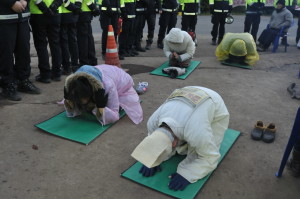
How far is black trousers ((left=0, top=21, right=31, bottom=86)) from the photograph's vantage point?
12.7 ft

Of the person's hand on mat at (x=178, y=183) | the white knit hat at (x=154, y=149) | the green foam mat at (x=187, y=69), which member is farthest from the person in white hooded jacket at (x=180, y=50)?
the white knit hat at (x=154, y=149)

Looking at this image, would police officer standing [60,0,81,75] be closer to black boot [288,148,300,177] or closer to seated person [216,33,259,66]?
seated person [216,33,259,66]

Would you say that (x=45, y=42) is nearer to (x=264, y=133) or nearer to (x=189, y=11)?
(x=264, y=133)

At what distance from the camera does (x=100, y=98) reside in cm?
339

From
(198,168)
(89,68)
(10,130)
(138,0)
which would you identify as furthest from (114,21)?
(198,168)

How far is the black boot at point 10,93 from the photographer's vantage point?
4.17 metres

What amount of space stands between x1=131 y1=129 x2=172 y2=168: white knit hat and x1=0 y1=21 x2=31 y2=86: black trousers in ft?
8.62

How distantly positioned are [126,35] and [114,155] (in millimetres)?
3857

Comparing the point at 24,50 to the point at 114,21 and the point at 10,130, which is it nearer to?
the point at 10,130

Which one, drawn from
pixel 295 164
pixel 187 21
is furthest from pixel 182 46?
pixel 295 164

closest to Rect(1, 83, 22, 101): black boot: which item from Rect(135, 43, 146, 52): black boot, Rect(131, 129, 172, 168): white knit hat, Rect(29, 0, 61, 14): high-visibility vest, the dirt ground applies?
the dirt ground

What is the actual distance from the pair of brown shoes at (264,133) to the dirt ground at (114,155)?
0.07 meters

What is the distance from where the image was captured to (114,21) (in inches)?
241

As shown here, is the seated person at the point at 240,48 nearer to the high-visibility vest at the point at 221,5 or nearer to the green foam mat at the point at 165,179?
the high-visibility vest at the point at 221,5
